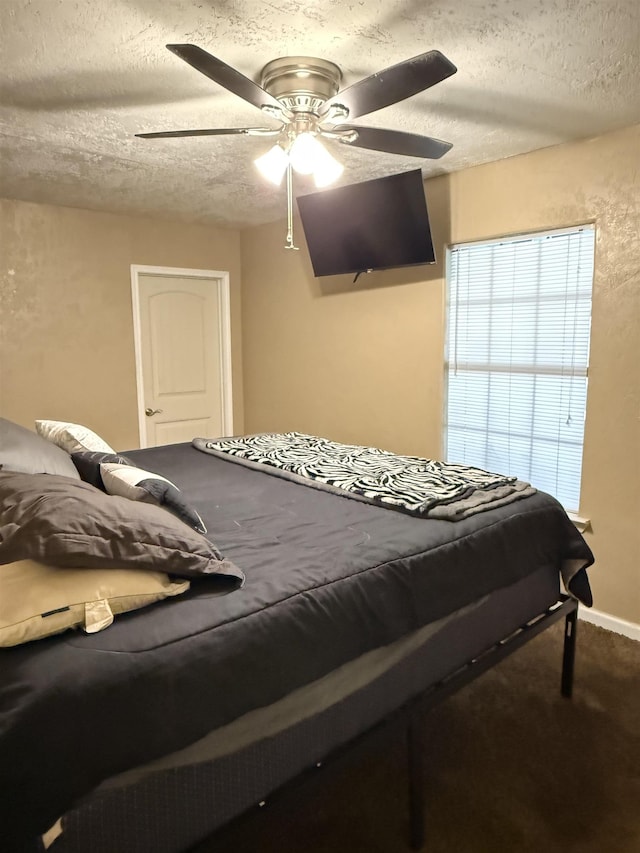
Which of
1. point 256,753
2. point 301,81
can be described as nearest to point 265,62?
point 301,81

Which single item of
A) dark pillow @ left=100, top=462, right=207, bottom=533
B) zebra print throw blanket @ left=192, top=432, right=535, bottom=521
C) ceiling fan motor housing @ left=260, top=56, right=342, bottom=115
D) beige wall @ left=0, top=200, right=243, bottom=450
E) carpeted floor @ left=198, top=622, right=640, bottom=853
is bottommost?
carpeted floor @ left=198, top=622, right=640, bottom=853

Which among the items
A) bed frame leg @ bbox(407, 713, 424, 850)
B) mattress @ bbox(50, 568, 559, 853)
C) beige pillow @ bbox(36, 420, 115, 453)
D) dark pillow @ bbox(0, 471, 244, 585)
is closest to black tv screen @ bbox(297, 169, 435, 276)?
beige pillow @ bbox(36, 420, 115, 453)

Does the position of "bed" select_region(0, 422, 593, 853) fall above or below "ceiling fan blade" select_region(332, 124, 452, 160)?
below

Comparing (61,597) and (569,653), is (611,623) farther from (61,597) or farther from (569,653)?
(61,597)

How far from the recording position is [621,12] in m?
1.62

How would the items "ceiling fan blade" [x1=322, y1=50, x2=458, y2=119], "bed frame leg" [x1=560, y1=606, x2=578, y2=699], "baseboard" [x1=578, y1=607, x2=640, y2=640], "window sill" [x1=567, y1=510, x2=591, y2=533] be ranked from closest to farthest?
"ceiling fan blade" [x1=322, y1=50, x2=458, y2=119] → "bed frame leg" [x1=560, y1=606, x2=578, y2=699] → "baseboard" [x1=578, y1=607, x2=640, y2=640] → "window sill" [x1=567, y1=510, x2=591, y2=533]

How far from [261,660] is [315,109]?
73.1 inches

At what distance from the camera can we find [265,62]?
194cm

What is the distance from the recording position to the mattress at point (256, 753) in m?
1.12

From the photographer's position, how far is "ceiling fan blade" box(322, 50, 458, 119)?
4.89 ft

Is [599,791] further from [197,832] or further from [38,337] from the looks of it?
[38,337]

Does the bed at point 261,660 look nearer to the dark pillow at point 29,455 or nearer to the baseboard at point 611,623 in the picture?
the dark pillow at point 29,455

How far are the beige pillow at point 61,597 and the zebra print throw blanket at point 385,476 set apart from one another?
1.06 m

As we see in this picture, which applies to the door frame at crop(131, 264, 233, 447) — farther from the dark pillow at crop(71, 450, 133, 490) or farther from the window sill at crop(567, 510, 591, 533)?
the window sill at crop(567, 510, 591, 533)
